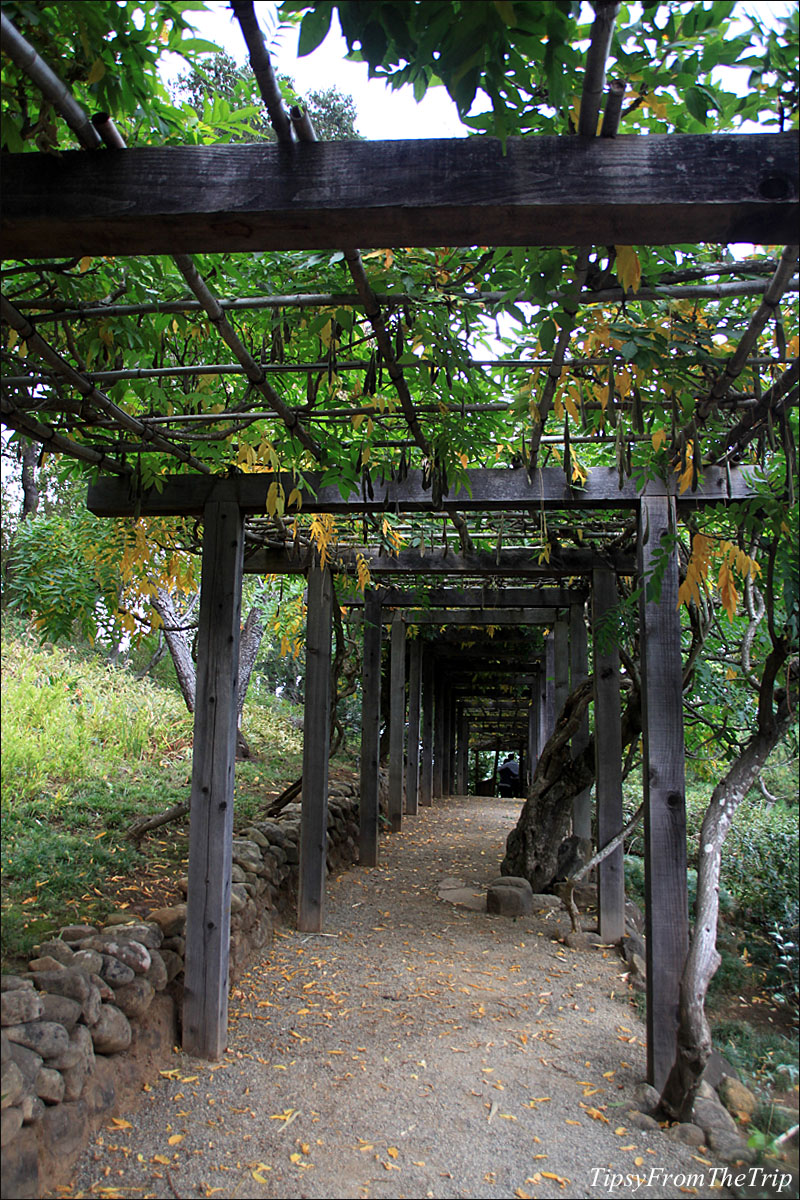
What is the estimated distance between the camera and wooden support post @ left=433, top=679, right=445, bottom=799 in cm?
1516

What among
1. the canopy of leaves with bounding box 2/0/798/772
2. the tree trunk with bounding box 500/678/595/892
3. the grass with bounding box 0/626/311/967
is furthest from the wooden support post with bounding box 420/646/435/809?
the canopy of leaves with bounding box 2/0/798/772

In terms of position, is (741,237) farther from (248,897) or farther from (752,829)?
(752,829)

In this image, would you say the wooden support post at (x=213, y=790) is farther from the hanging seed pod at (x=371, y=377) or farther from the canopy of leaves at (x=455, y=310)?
the hanging seed pod at (x=371, y=377)

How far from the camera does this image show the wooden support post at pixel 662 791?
126 inches

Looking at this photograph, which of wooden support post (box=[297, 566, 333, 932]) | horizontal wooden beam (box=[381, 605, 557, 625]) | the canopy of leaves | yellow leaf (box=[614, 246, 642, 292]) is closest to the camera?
the canopy of leaves

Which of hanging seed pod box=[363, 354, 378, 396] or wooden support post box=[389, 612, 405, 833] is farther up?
hanging seed pod box=[363, 354, 378, 396]

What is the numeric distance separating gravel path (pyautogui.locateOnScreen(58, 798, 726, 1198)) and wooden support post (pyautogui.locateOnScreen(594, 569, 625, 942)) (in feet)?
0.93

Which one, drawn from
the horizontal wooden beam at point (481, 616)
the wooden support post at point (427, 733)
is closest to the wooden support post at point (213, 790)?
the horizontal wooden beam at point (481, 616)

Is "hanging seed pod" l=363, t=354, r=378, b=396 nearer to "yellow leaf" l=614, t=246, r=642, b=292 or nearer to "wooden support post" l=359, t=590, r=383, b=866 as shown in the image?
"yellow leaf" l=614, t=246, r=642, b=292

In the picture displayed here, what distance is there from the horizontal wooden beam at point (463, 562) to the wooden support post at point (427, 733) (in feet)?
22.7

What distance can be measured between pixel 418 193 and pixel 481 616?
26.1 ft

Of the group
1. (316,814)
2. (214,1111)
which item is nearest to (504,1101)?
(214,1111)

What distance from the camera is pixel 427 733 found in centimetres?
1334

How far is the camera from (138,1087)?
3008 millimetres
